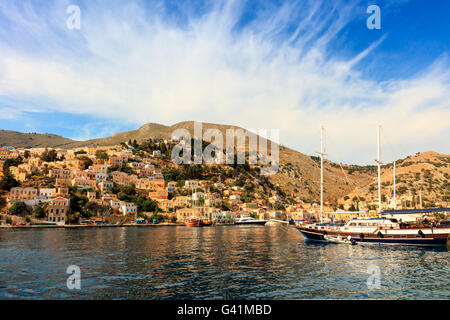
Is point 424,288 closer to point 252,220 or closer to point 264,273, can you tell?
point 264,273

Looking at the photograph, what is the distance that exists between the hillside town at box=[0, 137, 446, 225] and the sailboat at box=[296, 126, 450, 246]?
29.5 m

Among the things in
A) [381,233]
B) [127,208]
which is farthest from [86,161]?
[381,233]

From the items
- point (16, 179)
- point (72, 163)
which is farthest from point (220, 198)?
point (16, 179)

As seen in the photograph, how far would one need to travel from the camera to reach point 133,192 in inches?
4796

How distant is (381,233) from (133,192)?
323 ft

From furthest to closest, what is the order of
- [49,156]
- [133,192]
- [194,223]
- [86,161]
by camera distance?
1. [49,156]
2. [86,161]
3. [133,192]
4. [194,223]

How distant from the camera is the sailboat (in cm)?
3925

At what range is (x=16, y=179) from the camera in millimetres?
112500

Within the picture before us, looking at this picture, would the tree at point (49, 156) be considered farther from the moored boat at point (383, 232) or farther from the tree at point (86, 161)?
the moored boat at point (383, 232)

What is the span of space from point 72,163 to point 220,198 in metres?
67.5

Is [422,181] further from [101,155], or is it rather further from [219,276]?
[219,276]

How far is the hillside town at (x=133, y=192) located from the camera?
320ft

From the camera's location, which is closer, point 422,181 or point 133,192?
point 133,192

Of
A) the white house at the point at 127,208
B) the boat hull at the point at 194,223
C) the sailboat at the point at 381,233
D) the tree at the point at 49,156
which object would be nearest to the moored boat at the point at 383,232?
the sailboat at the point at 381,233
